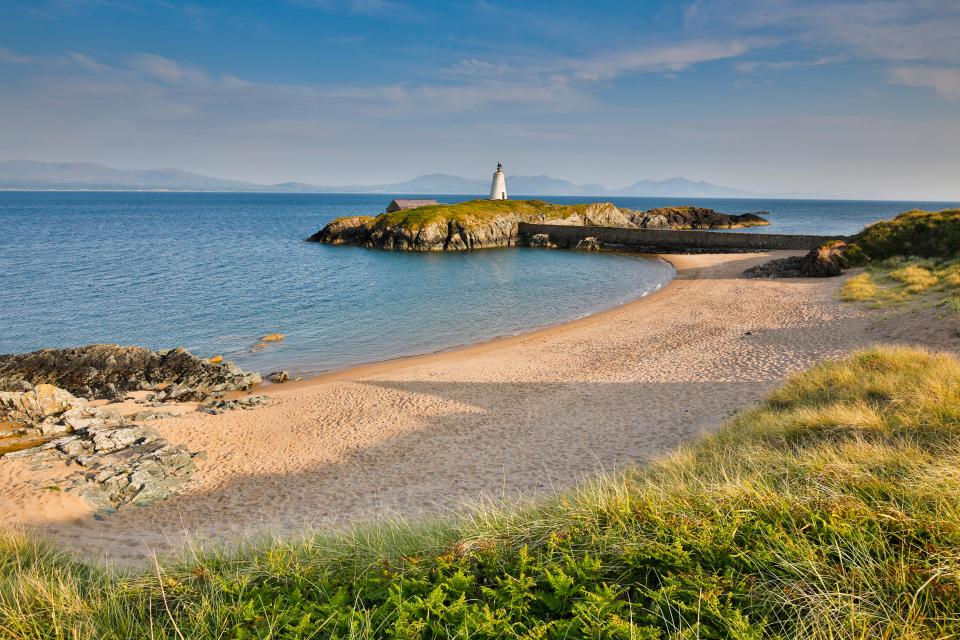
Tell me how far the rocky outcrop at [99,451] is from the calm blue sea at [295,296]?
669 centimetres

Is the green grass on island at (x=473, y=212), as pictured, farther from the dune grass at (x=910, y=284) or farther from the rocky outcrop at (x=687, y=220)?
the dune grass at (x=910, y=284)

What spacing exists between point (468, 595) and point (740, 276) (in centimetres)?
3715

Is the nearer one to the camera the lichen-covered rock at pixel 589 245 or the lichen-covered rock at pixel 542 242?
the lichen-covered rock at pixel 589 245

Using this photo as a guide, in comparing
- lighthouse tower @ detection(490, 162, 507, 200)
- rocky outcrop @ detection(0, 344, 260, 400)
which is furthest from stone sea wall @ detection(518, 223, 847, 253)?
rocky outcrop @ detection(0, 344, 260, 400)

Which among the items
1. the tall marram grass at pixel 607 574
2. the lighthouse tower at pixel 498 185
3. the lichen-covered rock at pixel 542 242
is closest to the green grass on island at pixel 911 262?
the tall marram grass at pixel 607 574

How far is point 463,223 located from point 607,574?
61708 millimetres

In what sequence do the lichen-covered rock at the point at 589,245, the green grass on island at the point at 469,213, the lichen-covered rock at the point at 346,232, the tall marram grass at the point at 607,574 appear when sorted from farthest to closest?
the lichen-covered rock at the point at 346,232
the green grass on island at the point at 469,213
the lichen-covered rock at the point at 589,245
the tall marram grass at the point at 607,574

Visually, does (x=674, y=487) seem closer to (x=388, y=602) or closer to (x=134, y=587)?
(x=388, y=602)

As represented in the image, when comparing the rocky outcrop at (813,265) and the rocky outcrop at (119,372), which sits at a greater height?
the rocky outcrop at (813,265)

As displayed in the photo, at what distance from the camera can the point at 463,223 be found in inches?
2512

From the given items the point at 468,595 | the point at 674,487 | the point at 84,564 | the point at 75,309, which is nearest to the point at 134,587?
the point at 84,564

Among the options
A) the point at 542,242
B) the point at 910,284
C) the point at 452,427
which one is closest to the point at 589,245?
the point at 542,242

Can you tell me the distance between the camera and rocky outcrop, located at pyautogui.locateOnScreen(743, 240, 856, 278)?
31234 millimetres

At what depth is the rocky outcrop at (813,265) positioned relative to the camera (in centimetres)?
3123
